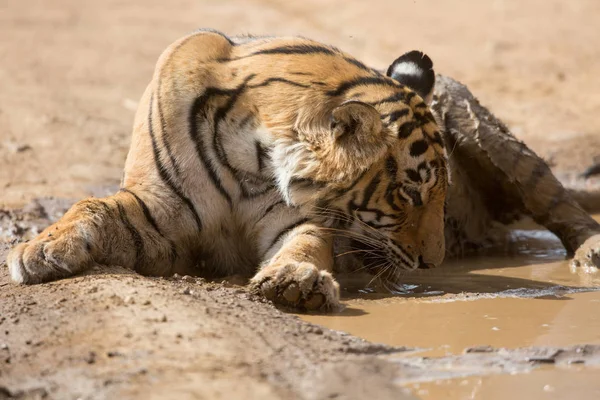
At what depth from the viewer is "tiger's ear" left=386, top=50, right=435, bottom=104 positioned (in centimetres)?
430

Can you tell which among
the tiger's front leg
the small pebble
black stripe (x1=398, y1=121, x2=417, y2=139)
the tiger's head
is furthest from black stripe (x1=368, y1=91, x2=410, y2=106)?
the small pebble

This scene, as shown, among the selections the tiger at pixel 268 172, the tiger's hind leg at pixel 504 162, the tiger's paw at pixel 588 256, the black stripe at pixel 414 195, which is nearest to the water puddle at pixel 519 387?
the tiger at pixel 268 172

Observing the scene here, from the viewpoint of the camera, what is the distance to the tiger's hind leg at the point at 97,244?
355cm

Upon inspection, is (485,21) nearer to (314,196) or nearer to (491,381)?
(314,196)

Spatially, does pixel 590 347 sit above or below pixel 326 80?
below

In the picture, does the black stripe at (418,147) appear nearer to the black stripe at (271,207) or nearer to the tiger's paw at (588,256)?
the black stripe at (271,207)

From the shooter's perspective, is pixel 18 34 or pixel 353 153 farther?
pixel 18 34

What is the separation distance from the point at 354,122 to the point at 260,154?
0.41 m

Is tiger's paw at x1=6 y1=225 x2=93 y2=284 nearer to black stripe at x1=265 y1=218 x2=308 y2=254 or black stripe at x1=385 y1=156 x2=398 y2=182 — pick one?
black stripe at x1=265 y1=218 x2=308 y2=254

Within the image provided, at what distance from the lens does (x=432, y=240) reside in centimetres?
391

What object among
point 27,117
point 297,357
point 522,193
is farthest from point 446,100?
point 27,117

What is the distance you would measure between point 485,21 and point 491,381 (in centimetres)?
857

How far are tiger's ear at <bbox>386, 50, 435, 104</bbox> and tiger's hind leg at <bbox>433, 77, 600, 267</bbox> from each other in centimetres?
82

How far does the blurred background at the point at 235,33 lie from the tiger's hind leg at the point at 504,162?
1.62 m
